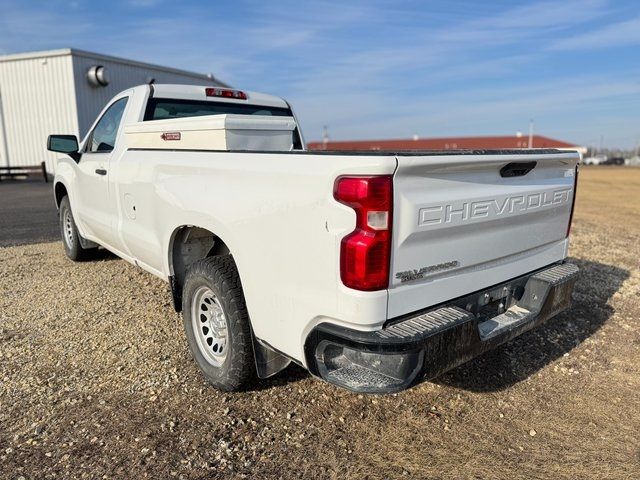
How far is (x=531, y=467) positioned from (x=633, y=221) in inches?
424

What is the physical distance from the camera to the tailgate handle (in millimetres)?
2828

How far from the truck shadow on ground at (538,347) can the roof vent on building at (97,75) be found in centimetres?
1907

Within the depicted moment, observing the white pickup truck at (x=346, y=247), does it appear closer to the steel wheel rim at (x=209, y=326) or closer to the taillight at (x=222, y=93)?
the steel wheel rim at (x=209, y=326)

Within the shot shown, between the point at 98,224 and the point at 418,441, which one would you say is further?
the point at 98,224

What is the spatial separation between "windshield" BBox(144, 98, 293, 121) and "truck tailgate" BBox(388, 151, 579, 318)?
9.81 ft

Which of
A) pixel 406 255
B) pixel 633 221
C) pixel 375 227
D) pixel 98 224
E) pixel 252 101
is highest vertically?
pixel 252 101

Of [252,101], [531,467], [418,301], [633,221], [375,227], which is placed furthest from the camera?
[633,221]

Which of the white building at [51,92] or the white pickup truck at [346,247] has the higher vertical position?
the white building at [51,92]

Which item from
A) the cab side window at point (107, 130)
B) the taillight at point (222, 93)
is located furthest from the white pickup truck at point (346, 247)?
the taillight at point (222, 93)

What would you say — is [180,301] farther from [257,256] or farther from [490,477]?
[490,477]

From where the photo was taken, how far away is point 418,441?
9.41ft

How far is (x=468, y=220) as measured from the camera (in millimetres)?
2621

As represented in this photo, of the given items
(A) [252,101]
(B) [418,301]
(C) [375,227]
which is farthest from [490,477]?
(A) [252,101]

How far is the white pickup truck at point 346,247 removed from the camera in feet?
7.55
